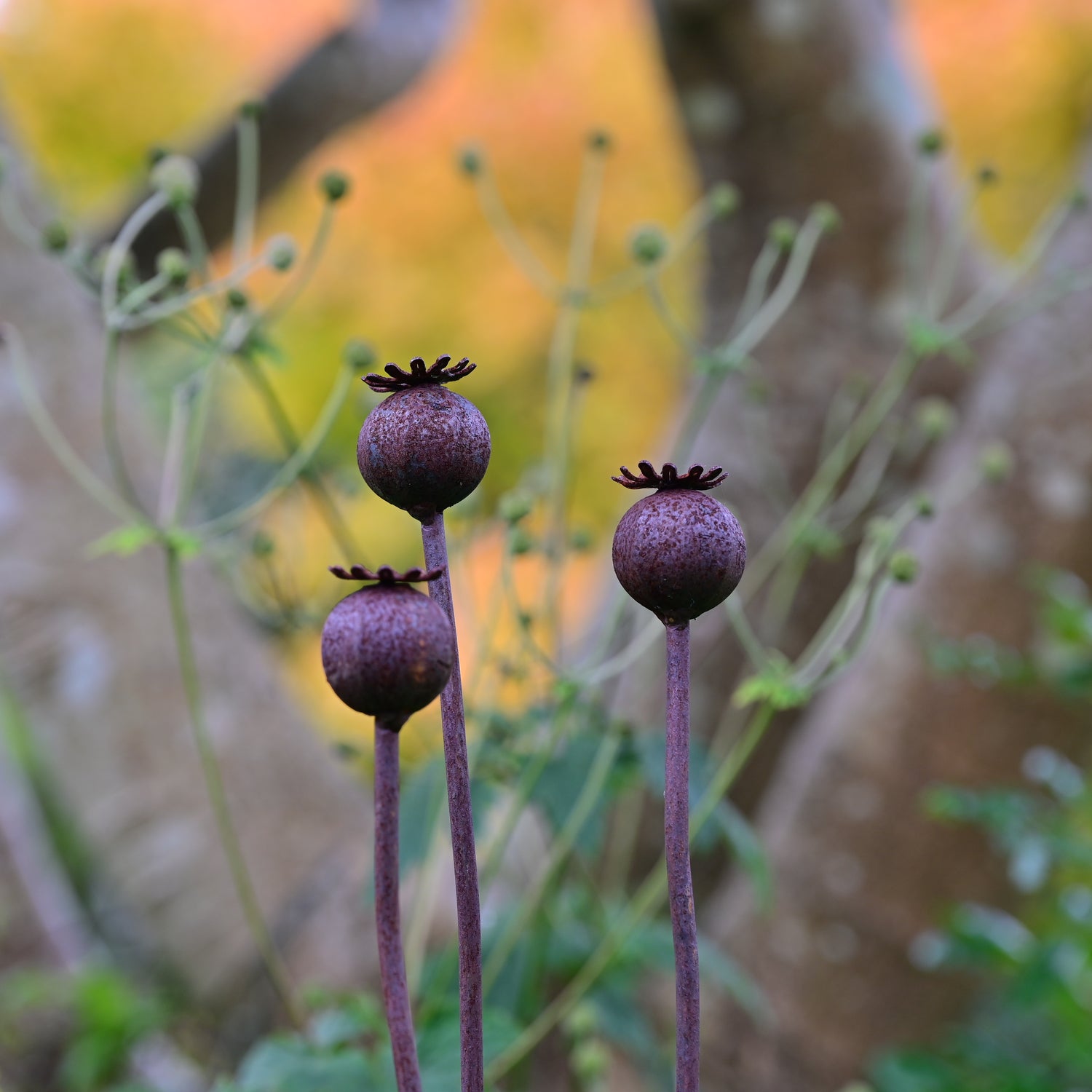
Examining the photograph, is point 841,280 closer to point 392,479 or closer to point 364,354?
point 364,354

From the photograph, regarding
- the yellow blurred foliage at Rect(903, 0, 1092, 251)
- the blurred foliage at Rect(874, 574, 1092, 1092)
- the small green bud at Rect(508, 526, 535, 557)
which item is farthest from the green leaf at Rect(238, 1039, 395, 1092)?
the yellow blurred foliage at Rect(903, 0, 1092, 251)

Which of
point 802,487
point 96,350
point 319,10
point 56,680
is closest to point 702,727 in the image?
point 802,487

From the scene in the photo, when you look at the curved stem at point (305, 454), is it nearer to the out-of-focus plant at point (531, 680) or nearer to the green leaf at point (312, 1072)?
the out-of-focus plant at point (531, 680)

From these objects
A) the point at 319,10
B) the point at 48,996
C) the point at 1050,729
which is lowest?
the point at 48,996

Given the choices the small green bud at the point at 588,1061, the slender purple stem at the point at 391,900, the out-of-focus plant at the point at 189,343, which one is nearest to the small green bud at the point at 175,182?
the out-of-focus plant at the point at 189,343

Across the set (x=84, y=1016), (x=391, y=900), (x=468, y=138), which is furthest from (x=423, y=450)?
(x=468, y=138)

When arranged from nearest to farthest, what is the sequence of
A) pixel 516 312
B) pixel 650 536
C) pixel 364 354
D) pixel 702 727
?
pixel 650 536, pixel 364 354, pixel 702 727, pixel 516 312
